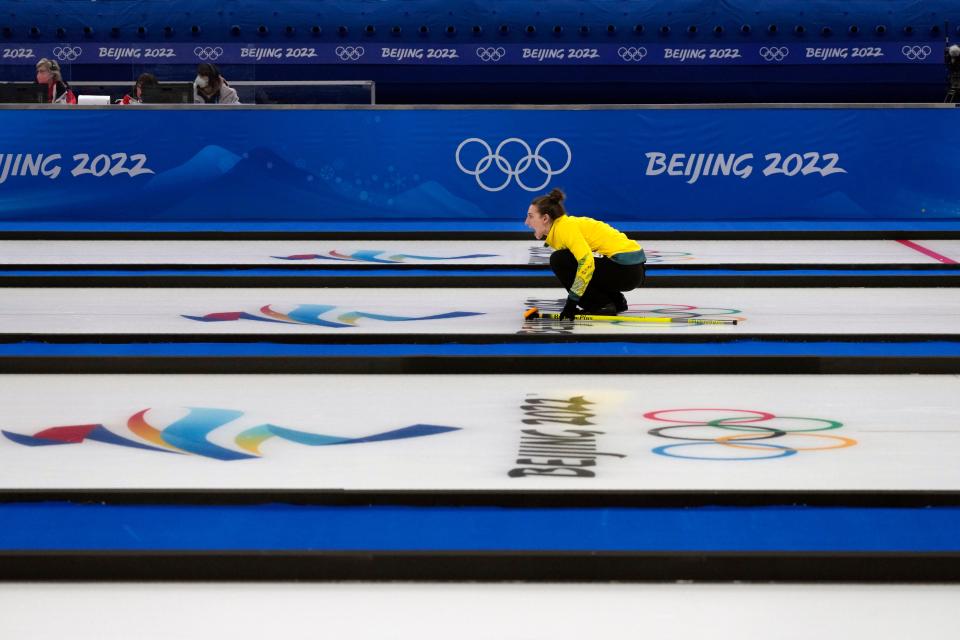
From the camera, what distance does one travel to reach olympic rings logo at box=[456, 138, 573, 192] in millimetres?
9836

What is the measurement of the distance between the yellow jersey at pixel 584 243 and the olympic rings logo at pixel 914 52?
1537 cm

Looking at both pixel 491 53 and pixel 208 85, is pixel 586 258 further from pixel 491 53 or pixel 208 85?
pixel 491 53

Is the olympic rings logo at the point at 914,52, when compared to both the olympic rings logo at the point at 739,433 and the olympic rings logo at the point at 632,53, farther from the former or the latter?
the olympic rings logo at the point at 739,433

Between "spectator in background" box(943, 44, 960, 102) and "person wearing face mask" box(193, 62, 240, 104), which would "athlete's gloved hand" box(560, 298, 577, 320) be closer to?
"person wearing face mask" box(193, 62, 240, 104)

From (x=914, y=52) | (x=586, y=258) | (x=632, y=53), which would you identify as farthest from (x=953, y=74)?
(x=586, y=258)

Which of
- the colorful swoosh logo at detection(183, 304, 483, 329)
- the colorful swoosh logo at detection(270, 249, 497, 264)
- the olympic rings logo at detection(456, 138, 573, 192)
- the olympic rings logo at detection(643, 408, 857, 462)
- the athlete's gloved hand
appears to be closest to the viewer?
the olympic rings logo at detection(643, 408, 857, 462)

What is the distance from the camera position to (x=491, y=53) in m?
19.7

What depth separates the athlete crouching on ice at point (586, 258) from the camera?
18.1ft

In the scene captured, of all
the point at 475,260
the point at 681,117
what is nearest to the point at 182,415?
the point at 475,260

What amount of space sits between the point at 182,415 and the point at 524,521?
1.61 metres

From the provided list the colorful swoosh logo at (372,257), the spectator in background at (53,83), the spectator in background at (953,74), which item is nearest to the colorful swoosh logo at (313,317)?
the colorful swoosh logo at (372,257)

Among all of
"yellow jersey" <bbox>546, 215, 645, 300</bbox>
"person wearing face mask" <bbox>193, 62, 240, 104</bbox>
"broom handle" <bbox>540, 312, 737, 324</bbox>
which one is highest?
"person wearing face mask" <bbox>193, 62, 240, 104</bbox>

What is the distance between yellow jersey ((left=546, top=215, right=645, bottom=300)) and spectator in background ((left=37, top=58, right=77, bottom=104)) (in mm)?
6663

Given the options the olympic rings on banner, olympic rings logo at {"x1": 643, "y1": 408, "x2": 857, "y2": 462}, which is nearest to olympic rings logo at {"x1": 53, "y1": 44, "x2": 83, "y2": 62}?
the olympic rings on banner
